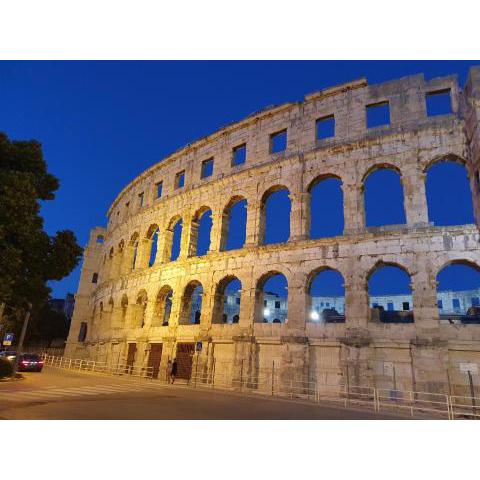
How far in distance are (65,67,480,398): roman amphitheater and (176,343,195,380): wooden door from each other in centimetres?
8

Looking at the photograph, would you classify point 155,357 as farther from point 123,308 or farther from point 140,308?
point 123,308

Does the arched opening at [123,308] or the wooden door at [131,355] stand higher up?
the arched opening at [123,308]

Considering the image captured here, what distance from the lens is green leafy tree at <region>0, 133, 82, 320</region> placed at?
10.5 metres

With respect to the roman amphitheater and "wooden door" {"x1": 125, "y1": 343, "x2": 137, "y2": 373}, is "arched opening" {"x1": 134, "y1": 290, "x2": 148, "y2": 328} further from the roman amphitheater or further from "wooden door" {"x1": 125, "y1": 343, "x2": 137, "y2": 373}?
"wooden door" {"x1": 125, "y1": 343, "x2": 137, "y2": 373}

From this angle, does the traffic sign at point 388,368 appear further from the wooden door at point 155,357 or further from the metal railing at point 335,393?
the wooden door at point 155,357

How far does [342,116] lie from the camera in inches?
706

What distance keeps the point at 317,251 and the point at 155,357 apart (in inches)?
459

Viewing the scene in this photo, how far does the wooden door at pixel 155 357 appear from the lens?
20.5m

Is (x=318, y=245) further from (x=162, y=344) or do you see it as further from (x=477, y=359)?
(x=162, y=344)

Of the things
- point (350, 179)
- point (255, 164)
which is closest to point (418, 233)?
point (350, 179)

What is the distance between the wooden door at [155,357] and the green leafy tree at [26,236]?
941 cm

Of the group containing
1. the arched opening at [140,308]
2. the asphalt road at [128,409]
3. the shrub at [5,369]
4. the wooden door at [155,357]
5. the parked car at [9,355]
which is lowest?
the asphalt road at [128,409]

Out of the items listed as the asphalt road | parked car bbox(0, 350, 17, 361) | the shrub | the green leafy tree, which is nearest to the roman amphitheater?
the asphalt road

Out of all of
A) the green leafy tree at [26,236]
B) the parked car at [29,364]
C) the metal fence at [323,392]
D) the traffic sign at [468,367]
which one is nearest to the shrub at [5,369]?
the green leafy tree at [26,236]
